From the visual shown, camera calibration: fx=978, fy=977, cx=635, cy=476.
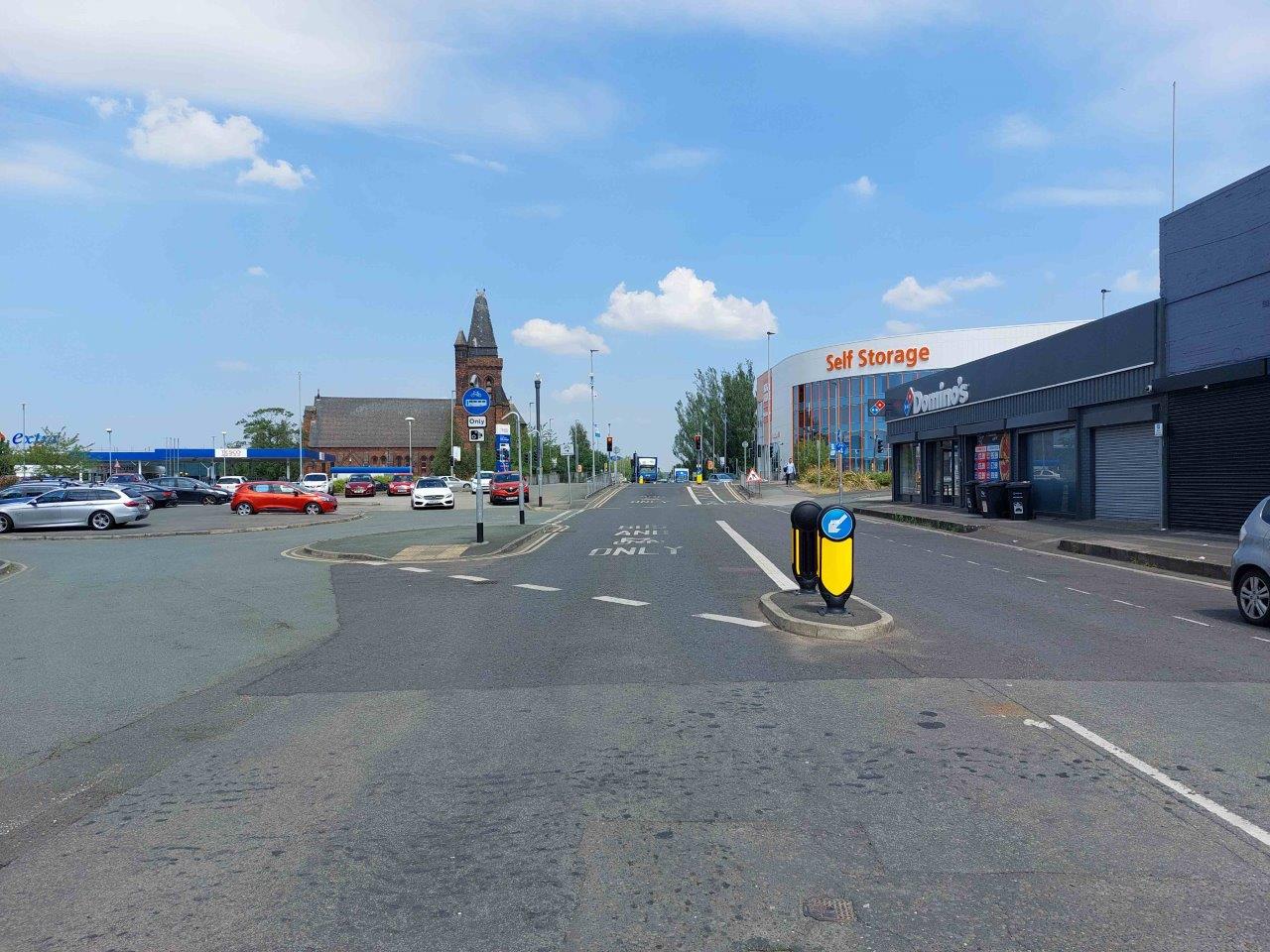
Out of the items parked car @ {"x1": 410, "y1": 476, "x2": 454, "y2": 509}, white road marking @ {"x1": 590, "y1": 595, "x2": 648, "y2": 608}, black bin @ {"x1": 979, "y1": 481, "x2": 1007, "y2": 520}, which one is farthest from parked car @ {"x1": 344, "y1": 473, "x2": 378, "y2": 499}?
white road marking @ {"x1": 590, "y1": 595, "x2": 648, "y2": 608}

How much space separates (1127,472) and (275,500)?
1240 inches

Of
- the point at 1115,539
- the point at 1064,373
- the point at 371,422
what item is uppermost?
the point at 371,422

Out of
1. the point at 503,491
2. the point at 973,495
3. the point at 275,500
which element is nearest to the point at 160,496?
the point at 275,500

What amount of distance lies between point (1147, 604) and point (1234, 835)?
8701 mm

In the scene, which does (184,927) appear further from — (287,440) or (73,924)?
(287,440)

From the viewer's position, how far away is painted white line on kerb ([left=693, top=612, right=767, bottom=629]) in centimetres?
1051

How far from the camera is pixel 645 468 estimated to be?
100125 millimetres

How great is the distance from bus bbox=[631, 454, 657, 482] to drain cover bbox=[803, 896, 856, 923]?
95.2 meters

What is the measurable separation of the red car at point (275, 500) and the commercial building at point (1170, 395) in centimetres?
2701

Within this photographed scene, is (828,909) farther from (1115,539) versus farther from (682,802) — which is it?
(1115,539)

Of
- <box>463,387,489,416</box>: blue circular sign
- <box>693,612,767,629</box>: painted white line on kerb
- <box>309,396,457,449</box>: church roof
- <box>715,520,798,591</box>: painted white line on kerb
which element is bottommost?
<box>693,612,767,629</box>: painted white line on kerb

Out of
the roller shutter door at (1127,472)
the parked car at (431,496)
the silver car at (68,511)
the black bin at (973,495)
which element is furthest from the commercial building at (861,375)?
the silver car at (68,511)

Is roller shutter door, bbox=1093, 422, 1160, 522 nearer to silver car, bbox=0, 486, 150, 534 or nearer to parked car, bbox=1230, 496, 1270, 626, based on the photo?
parked car, bbox=1230, 496, 1270, 626

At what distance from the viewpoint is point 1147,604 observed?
1231 cm
